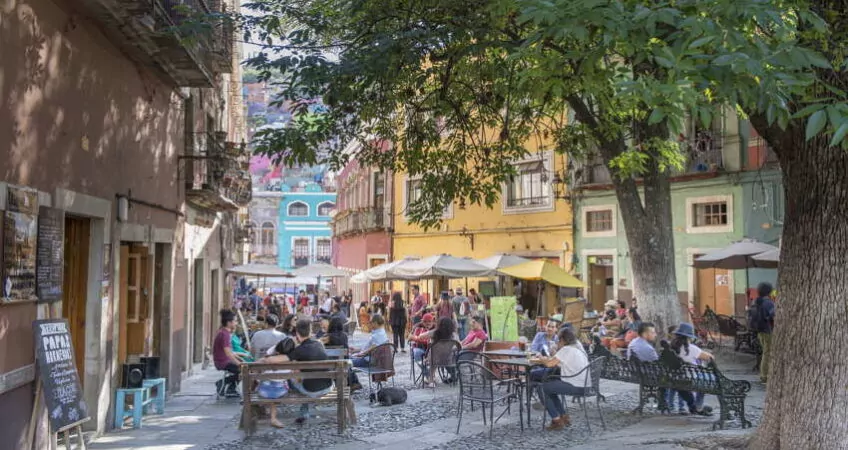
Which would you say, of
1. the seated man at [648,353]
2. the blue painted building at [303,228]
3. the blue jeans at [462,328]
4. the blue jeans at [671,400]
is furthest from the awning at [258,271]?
the blue painted building at [303,228]

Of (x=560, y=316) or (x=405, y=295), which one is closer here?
(x=560, y=316)

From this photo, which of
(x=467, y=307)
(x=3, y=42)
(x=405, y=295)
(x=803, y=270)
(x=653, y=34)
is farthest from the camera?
(x=405, y=295)

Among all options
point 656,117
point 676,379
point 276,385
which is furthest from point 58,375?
point 676,379

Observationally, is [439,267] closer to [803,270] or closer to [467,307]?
[467,307]

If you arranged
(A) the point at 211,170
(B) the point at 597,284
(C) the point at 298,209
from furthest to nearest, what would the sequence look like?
(C) the point at 298,209
(B) the point at 597,284
(A) the point at 211,170

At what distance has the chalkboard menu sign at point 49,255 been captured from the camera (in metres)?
6.84

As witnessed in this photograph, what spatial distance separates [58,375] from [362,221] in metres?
28.1

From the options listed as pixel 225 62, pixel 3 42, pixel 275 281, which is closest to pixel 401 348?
pixel 225 62

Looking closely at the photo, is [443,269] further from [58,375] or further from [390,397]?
[58,375]

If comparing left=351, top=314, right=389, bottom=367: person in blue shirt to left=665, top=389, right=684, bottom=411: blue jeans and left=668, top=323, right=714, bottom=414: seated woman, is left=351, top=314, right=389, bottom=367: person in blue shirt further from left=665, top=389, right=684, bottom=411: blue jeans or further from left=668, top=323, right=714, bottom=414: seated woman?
left=668, top=323, right=714, bottom=414: seated woman

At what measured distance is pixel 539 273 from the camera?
17.9 meters

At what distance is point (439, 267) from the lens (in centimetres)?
1772

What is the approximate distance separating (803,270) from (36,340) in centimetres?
672

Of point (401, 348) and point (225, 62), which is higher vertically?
point (225, 62)
